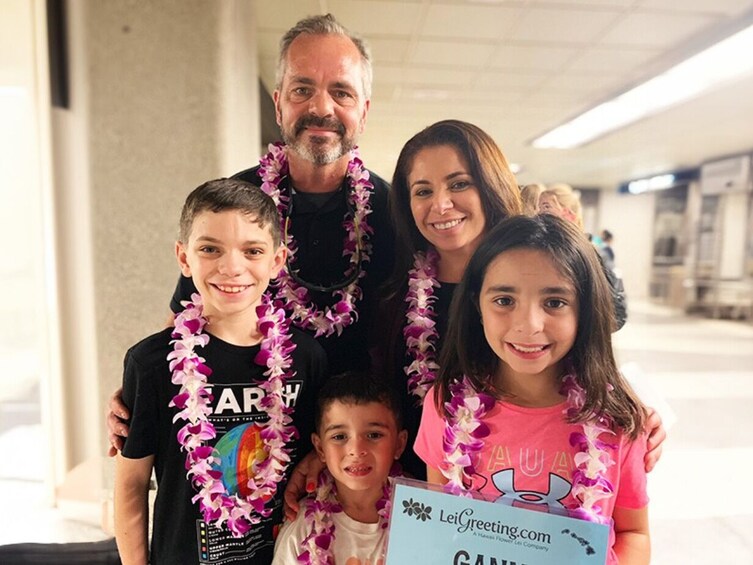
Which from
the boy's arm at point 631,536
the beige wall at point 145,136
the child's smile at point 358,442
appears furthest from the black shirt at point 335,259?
the beige wall at point 145,136

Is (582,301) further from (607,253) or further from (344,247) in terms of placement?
(607,253)

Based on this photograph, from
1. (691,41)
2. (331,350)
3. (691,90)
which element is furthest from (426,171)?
(691,90)

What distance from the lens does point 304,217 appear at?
1.56m

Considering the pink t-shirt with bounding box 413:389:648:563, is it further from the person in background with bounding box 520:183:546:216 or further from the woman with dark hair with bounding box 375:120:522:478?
the person in background with bounding box 520:183:546:216

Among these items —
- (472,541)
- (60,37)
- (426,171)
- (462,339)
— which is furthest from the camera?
(60,37)

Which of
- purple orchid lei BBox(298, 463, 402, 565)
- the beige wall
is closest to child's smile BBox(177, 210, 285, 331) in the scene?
purple orchid lei BBox(298, 463, 402, 565)

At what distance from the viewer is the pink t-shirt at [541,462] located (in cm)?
109

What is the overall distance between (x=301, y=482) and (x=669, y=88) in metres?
5.71

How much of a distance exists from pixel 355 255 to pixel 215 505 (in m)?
0.73

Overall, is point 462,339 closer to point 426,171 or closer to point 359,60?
point 426,171

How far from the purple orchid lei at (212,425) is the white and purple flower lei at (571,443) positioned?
1.30ft

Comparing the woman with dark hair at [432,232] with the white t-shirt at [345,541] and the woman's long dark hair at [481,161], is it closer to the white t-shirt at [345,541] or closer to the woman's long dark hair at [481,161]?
the woman's long dark hair at [481,161]

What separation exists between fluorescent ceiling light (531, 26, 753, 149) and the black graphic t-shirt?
4442mm

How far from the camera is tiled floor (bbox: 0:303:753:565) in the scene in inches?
110
